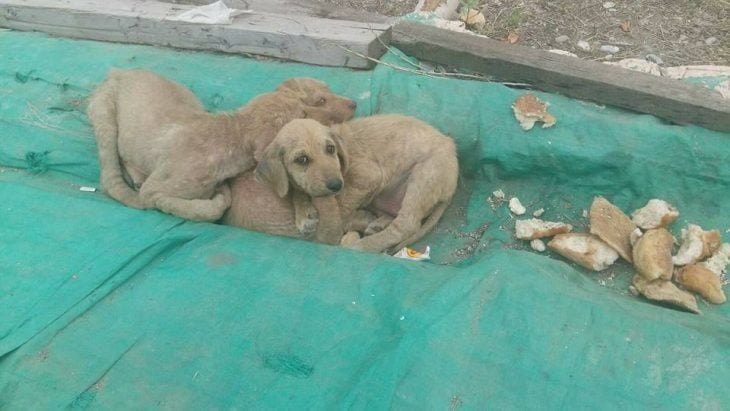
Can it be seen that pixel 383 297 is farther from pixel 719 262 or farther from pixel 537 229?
pixel 719 262

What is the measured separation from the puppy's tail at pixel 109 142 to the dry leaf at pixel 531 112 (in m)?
2.84

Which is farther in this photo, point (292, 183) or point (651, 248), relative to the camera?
point (292, 183)

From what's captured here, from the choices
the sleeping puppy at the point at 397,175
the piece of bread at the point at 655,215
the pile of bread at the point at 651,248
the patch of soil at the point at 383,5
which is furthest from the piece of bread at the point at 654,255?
the patch of soil at the point at 383,5

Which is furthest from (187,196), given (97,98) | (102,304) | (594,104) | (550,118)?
(594,104)

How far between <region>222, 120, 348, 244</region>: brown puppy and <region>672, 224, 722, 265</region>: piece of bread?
2.20 m

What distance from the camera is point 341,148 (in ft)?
13.1

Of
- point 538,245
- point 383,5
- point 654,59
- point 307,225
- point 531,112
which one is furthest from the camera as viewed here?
point 383,5

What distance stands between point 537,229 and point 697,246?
96 centimetres

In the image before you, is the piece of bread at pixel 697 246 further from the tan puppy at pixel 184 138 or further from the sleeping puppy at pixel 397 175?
the tan puppy at pixel 184 138

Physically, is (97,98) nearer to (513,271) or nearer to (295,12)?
(295,12)

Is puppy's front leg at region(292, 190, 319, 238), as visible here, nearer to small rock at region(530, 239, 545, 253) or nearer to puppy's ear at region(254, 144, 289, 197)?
puppy's ear at region(254, 144, 289, 197)

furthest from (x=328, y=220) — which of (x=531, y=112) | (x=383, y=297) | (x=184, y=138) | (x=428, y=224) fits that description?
(x=531, y=112)

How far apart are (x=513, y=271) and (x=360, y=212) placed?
5.07 ft

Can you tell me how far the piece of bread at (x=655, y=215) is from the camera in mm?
3840
